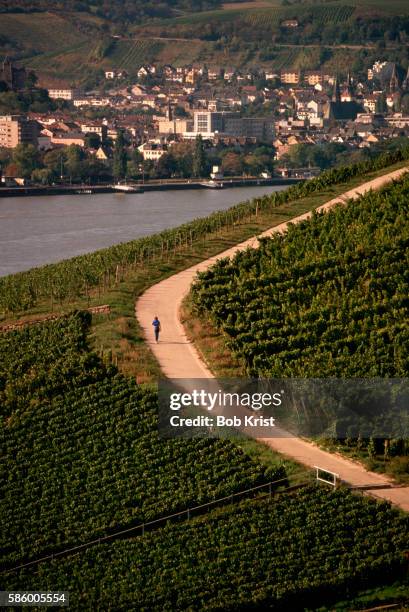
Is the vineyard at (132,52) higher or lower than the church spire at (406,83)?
higher

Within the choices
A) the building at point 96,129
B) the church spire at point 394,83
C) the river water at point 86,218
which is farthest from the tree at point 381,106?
the river water at point 86,218

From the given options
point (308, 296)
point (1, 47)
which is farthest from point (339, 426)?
point (1, 47)

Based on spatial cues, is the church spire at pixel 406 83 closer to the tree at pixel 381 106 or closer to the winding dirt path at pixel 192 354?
the tree at pixel 381 106

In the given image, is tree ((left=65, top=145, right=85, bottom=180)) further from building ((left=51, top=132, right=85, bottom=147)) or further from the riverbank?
building ((left=51, top=132, right=85, bottom=147))

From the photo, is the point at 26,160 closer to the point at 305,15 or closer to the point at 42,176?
the point at 42,176

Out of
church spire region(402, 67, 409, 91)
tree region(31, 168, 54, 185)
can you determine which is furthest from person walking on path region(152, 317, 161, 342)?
church spire region(402, 67, 409, 91)

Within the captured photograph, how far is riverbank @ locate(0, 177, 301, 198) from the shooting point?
45938 mm

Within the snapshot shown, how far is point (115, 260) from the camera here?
18.2 meters

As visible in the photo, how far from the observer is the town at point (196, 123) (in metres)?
51.2

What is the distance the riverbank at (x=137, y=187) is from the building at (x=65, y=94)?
1314 inches

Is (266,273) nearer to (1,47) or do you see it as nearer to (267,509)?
(267,509)

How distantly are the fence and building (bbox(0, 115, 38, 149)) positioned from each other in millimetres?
47987

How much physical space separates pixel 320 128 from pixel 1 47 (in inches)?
1380

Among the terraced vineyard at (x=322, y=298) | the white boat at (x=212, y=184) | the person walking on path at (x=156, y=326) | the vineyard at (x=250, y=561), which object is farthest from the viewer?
the white boat at (x=212, y=184)
